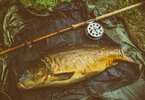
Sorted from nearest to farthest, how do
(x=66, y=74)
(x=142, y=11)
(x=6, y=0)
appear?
1. (x=66, y=74)
2. (x=6, y=0)
3. (x=142, y=11)

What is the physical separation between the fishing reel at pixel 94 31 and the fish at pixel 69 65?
10 cm

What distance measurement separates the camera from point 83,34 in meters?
4.24

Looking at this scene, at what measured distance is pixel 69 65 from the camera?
4.02 meters

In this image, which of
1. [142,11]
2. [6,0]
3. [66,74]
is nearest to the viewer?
[66,74]

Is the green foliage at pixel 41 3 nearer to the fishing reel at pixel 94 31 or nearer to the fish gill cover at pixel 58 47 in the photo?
the fish gill cover at pixel 58 47

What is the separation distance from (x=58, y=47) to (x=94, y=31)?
38cm

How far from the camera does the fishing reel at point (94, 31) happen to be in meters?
4.20

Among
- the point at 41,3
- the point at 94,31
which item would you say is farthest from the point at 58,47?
the point at 41,3

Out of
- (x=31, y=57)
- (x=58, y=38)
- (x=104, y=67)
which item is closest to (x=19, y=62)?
(x=31, y=57)

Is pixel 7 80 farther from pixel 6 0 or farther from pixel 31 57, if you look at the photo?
pixel 6 0

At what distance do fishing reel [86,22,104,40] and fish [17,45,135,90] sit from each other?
0.10 m

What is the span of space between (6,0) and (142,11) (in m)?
1.39

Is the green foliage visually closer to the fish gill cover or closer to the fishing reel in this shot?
the fish gill cover

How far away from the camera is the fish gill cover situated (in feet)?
13.2
